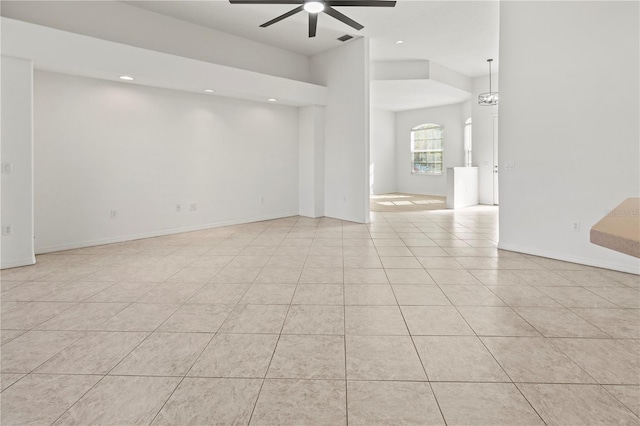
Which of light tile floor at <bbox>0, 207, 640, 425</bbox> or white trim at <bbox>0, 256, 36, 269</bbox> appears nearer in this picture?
light tile floor at <bbox>0, 207, 640, 425</bbox>

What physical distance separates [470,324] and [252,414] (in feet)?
5.74

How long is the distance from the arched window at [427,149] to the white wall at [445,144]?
0.16 meters

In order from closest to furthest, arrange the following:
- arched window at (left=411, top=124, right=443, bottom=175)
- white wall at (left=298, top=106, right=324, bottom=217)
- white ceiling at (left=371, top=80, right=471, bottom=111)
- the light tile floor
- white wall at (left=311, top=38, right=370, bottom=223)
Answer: the light tile floor
white wall at (left=311, top=38, right=370, bottom=223)
white wall at (left=298, top=106, right=324, bottom=217)
white ceiling at (left=371, top=80, right=471, bottom=111)
arched window at (left=411, top=124, right=443, bottom=175)

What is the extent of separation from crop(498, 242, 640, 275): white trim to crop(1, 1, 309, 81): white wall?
5.75m

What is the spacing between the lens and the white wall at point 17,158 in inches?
164

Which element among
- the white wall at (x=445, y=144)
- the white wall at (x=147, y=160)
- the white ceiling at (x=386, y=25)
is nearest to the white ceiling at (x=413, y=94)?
the white wall at (x=445, y=144)

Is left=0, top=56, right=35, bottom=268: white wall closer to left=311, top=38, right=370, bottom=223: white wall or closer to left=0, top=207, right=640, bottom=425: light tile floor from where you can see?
left=0, top=207, right=640, bottom=425: light tile floor

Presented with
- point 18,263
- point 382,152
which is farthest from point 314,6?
point 382,152

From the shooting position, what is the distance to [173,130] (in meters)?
6.32

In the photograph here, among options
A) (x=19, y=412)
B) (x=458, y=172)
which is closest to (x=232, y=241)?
(x=19, y=412)

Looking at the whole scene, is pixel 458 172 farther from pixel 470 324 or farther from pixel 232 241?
pixel 470 324

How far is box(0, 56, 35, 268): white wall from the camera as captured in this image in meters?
4.17

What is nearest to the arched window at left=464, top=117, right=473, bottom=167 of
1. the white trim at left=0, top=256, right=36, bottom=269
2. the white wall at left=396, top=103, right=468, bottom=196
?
the white wall at left=396, top=103, right=468, bottom=196

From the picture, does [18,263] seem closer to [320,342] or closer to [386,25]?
[320,342]
